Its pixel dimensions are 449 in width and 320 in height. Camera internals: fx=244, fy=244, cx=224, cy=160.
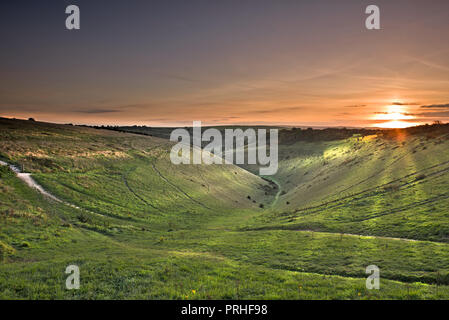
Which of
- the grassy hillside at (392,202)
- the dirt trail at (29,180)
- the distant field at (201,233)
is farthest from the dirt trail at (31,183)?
the grassy hillside at (392,202)

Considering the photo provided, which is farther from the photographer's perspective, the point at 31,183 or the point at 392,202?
the point at 31,183

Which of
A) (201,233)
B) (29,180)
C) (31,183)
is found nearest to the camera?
(201,233)

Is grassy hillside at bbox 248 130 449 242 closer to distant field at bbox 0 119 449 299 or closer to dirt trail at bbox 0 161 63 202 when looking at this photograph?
distant field at bbox 0 119 449 299

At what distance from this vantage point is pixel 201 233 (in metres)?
30.9

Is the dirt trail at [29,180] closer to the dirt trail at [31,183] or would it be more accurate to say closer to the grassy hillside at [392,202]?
the dirt trail at [31,183]

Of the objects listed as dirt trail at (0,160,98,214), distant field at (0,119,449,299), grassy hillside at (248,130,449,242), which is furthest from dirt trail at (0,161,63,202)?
grassy hillside at (248,130,449,242)

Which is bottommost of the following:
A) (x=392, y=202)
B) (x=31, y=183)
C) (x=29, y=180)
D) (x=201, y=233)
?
(x=201, y=233)

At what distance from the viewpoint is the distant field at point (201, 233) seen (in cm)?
1296

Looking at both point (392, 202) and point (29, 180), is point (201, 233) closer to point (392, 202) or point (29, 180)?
point (392, 202)

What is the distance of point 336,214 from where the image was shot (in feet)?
101

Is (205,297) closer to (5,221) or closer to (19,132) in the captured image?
(5,221)

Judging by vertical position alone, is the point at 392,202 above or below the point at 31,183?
below

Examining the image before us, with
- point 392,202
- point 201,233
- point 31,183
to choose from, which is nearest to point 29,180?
point 31,183
